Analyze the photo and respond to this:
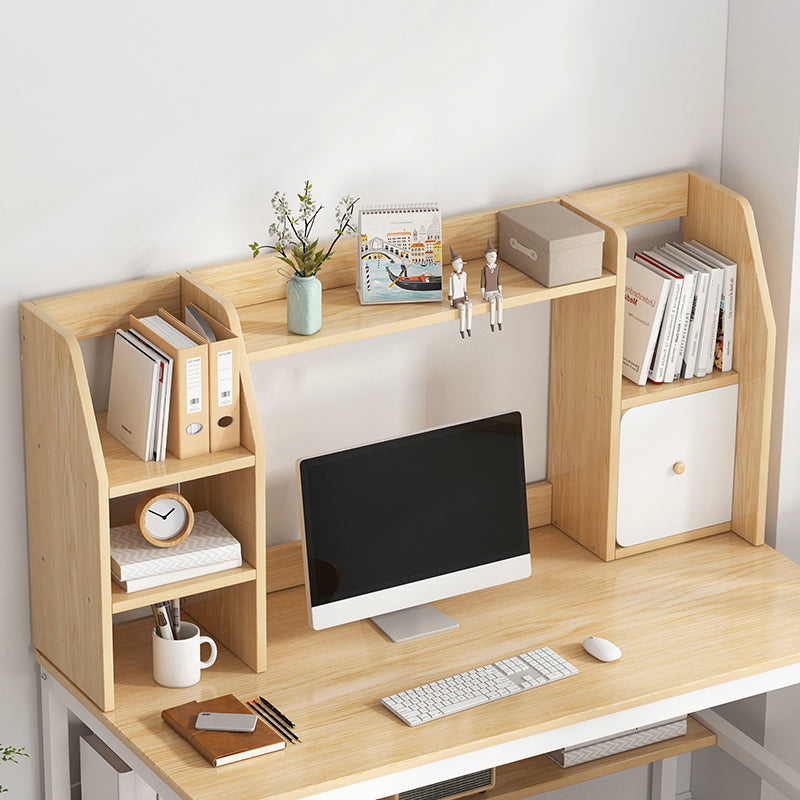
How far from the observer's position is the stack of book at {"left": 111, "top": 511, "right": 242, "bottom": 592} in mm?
2393

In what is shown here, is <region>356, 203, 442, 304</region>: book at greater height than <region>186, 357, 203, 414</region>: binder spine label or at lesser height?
greater

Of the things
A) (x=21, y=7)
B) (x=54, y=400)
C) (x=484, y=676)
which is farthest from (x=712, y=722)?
(x=21, y=7)

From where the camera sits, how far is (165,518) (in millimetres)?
2463

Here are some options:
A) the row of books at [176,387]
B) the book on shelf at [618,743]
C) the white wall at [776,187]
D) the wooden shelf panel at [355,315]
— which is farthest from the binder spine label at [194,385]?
the white wall at [776,187]

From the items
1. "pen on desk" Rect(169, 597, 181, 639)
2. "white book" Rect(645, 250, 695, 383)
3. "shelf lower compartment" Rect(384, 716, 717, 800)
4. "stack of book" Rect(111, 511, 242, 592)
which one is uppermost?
"white book" Rect(645, 250, 695, 383)

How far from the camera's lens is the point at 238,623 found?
2574 mm

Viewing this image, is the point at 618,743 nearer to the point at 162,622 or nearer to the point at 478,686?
the point at 478,686

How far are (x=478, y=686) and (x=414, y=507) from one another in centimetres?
36

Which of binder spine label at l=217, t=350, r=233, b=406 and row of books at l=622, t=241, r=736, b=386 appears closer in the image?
binder spine label at l=217, t=350, r=233, b=406

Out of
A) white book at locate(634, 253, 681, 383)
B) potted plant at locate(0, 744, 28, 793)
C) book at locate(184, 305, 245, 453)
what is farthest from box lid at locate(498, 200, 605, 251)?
potted plant at locate(0, 744, 28, 793)

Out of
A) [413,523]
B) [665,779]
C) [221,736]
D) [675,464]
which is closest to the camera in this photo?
[221,736]

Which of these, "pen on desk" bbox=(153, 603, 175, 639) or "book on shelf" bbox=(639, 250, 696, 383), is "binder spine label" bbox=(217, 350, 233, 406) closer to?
"pen on desk" bbox=(153, 603, 175, 639)

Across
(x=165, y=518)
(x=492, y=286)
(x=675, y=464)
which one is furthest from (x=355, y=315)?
(x=675, y=464)

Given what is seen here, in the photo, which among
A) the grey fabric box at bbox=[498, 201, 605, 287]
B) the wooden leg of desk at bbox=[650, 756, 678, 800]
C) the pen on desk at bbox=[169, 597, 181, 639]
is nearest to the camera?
the pen on desk at bbox=[169, 597, 181, 639]
